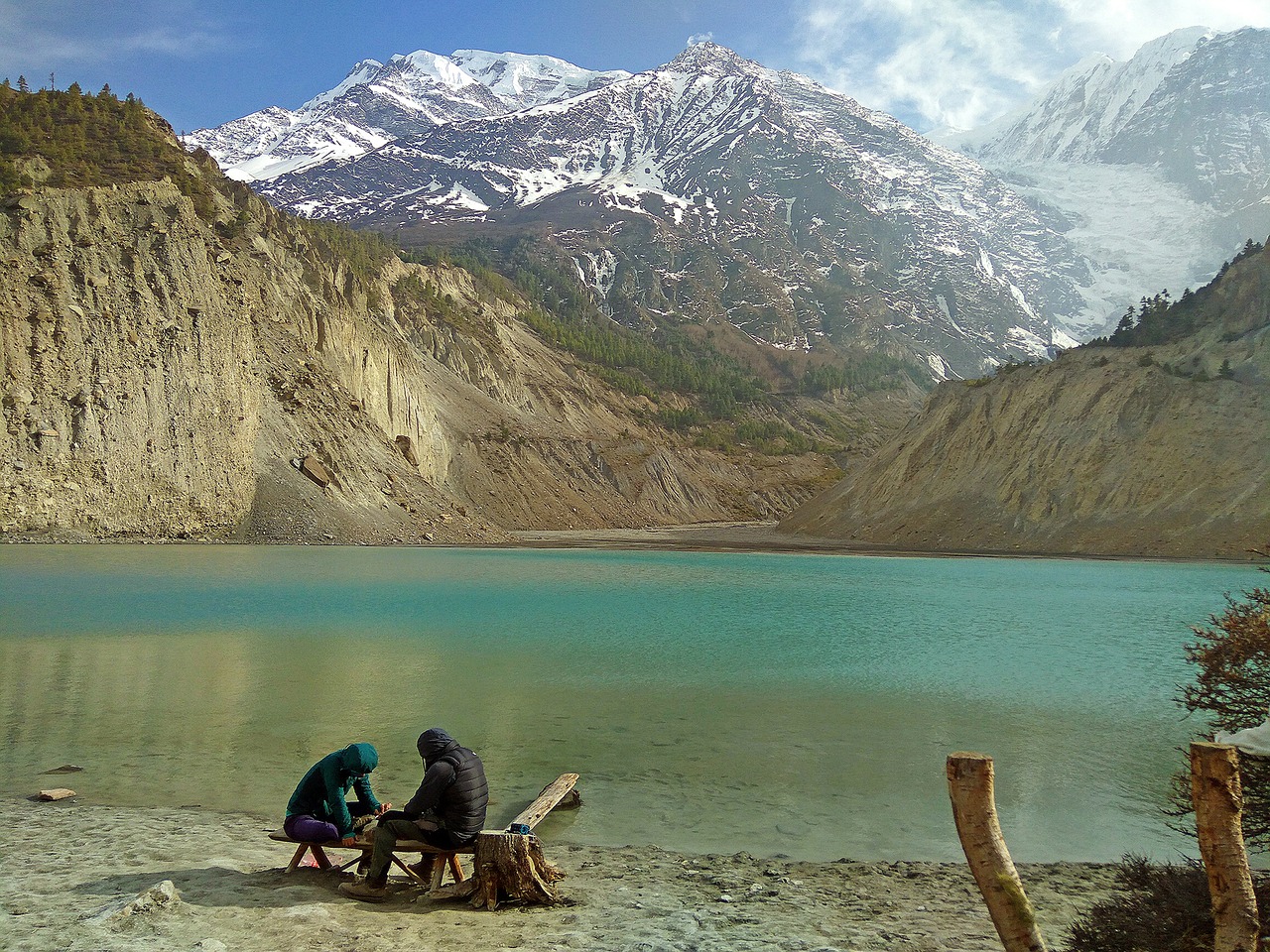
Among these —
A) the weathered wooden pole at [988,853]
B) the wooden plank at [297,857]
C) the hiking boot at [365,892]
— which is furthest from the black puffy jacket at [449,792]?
the weathered wooden pole at [988,853]

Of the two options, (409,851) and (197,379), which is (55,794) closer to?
(409,851)

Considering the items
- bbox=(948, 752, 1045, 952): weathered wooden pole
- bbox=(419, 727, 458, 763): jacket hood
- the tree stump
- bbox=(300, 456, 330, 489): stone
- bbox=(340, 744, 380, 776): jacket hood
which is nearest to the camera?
bbox=(948, 752, 1045, 952): weathered wooden pole

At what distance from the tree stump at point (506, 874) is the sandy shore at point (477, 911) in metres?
0.15

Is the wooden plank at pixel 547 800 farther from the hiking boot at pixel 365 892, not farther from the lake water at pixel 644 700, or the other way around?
the hiking boot at pixel 365 892

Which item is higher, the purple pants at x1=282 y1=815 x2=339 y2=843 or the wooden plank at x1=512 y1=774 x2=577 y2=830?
the purple pants at x1=282 y1=815 x2=339 y2=843

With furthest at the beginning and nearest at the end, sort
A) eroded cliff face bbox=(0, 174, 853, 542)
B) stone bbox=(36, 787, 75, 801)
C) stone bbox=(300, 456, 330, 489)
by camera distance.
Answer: stone bbox=(300, 456, 330, 489)
eroded cliff face bbox=(0, 174, 853, 542)
stone bbox=(36, 787, 75, 801)

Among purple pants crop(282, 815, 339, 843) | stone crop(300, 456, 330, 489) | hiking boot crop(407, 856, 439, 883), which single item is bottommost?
hiking boot crop(407, 856, 439, 883)

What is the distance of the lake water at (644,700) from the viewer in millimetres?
10922

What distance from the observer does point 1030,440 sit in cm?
6981

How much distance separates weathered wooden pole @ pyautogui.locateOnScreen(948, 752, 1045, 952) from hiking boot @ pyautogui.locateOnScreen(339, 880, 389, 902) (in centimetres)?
499

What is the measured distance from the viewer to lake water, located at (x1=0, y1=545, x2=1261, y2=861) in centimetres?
1092

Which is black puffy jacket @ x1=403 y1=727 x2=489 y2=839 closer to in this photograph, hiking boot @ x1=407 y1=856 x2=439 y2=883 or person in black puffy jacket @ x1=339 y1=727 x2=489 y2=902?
person in black puffy jacket @ x1=339 y1=727 x2=489 y2=902

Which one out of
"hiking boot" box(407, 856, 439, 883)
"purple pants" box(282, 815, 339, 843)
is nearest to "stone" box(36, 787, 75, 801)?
"purple pants" box(282, 815, 339, 843)

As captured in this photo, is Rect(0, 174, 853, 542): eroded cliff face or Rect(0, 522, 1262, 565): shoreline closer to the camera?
Rect(0, 174, 853, 542): eroded cliff face
